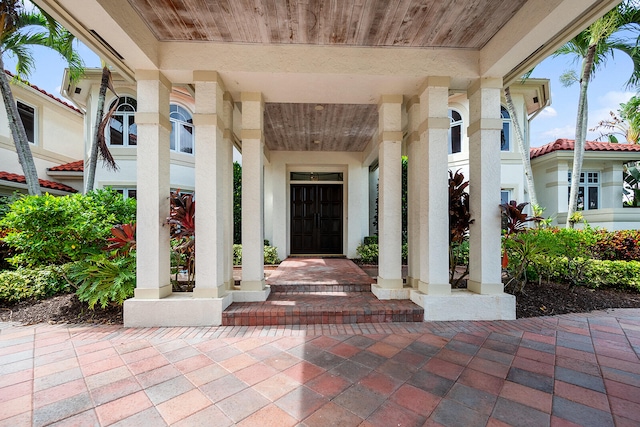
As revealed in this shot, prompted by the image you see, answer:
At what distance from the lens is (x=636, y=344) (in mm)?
2738

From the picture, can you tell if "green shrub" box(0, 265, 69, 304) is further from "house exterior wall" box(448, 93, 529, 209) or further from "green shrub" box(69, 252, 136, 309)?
"house exterior wall" box(448, 93, 529, 209)

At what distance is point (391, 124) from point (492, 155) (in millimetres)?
1359

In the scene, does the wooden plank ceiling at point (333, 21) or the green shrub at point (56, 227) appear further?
the green shrub at point (56, 227)

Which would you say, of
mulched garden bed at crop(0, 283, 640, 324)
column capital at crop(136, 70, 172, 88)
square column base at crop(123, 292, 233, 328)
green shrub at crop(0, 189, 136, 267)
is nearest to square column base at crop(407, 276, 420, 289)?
mulched garden bed at crop(0, 283, 640, 324)

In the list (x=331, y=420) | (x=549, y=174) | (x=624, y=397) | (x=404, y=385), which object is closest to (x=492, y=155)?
(x=624, y=397)

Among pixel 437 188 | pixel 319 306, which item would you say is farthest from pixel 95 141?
pixel 437 188

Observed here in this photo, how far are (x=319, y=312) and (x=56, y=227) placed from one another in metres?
3.87

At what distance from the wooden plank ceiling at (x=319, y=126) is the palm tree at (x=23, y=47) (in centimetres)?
418

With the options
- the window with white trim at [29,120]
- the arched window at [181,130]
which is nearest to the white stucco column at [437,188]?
the arched window at [181,130]

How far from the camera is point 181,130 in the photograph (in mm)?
8469

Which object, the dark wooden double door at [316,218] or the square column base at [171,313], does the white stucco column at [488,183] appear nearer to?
the square column base at [171,313]

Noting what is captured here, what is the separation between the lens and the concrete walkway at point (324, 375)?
1.74 metres

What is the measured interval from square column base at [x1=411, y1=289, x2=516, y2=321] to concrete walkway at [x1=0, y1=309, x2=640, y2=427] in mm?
174

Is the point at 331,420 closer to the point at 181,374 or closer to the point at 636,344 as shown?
the point at 181,374
